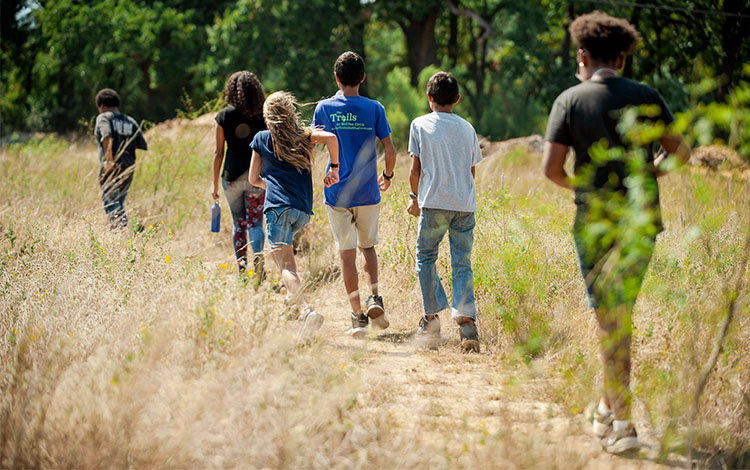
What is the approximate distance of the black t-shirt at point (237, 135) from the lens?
5.73 meters

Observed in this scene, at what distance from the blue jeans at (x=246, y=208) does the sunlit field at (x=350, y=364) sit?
25.2 inches

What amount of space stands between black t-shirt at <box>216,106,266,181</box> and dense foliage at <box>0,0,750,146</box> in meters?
11.6

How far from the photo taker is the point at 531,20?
1952 centimetres

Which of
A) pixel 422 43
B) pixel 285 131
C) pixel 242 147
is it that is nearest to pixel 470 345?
pixel 285 131

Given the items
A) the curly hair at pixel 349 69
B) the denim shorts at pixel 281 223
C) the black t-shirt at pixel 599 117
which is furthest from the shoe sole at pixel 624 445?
the curly hair at pixel 349 69

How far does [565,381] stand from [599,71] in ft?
5.50

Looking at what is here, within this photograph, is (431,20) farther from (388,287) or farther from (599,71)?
(599,71)

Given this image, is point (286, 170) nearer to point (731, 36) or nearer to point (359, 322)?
point (359, 322)

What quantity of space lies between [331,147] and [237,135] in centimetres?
143

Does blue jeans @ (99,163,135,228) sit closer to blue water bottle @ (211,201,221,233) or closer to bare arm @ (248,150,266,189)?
blue water bottle @ (211,201,221,233)

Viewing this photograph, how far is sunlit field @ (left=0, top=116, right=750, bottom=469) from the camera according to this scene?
287cm

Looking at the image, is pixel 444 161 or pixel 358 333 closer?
pixel 444 161

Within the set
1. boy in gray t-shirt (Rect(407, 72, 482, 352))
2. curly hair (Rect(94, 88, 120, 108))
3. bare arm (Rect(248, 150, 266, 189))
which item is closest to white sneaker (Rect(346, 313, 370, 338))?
boy in gray t-shirt (Rect(407, 72, 482, 352))

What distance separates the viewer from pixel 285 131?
474cm
